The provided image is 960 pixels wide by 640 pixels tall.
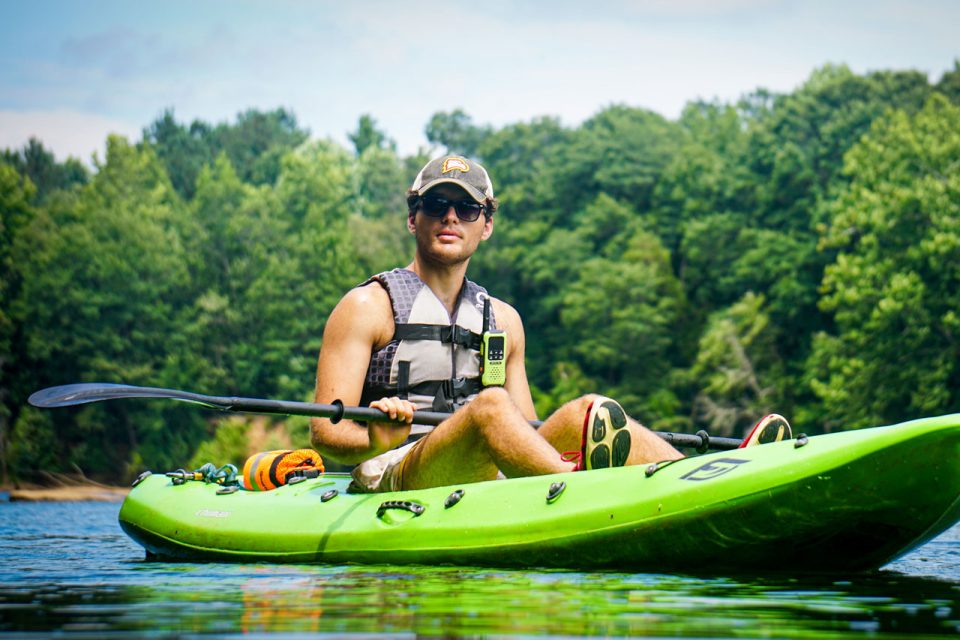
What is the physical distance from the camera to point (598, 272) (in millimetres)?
38250

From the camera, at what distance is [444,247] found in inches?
228

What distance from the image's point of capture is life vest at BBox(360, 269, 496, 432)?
5602 millimetres

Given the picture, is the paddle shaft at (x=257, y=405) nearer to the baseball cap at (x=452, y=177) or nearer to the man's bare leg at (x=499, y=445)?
the man's bare leg at (x=499, y=445)

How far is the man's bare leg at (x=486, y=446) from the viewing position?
4875mm

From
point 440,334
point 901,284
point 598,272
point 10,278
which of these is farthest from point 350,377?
point 10,278

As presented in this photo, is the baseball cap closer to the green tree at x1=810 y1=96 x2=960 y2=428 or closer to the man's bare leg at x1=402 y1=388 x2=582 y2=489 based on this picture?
the man's bare leg at x1=402 y1=388 x2=582 y2=489

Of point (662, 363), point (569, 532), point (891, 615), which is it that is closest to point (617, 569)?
point (569, 532)

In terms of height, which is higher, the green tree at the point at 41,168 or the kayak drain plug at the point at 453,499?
the green tree at the point at 41,168

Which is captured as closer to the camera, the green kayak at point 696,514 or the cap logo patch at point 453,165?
the green kayak at point 696,514

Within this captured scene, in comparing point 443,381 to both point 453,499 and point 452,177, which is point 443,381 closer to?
point 453,499

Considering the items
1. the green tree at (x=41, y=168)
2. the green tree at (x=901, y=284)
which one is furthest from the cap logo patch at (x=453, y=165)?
the green tree at (x=41, y=168)

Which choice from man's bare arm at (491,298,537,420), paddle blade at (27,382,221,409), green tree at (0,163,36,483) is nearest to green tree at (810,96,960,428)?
man's bare arm at (491,298,537,420)

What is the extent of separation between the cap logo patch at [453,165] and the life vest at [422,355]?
1.54 ft

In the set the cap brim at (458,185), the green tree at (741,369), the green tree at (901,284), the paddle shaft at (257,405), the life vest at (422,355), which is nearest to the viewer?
the paddle shaft at (257,405)
